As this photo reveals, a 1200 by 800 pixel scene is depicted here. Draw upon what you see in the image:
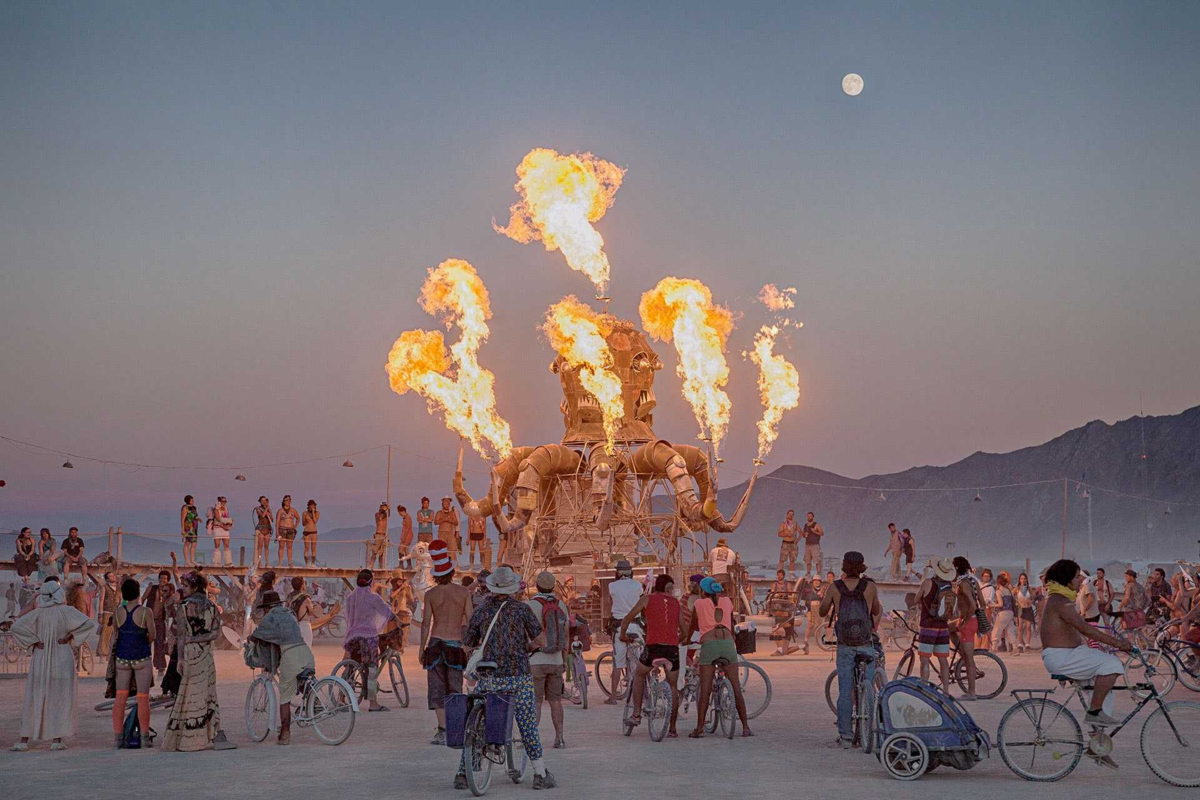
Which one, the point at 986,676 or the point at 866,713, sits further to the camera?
the point at 986,676

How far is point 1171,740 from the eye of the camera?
11930mm

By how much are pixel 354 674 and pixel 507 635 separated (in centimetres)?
693

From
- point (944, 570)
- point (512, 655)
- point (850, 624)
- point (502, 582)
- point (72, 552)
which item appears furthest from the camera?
point (72, 552)

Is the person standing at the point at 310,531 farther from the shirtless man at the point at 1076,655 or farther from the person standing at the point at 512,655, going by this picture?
the shirtless man at the point at 1076,655

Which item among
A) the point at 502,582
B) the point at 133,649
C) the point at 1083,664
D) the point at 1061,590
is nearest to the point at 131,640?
the point at 133,649

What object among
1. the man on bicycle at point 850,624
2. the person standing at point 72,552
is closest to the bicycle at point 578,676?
the man on bicycle at point 850,624

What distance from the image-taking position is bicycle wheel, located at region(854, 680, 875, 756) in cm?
1420

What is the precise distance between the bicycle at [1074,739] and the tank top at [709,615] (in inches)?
163

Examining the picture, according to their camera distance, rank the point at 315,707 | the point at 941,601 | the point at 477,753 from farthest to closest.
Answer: the point at 941,601, the point at 315,707, the point at 477,753

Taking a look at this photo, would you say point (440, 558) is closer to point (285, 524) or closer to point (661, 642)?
point (661, 642)

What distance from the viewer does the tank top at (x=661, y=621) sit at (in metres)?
15.8

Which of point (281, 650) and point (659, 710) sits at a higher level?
point (281, 650)

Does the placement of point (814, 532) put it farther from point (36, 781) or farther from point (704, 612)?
point (36, 781)

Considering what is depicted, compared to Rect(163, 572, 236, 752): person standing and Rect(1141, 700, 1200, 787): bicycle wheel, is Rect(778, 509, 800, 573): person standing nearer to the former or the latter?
Rect(163, 572, 236, 752): person standing
